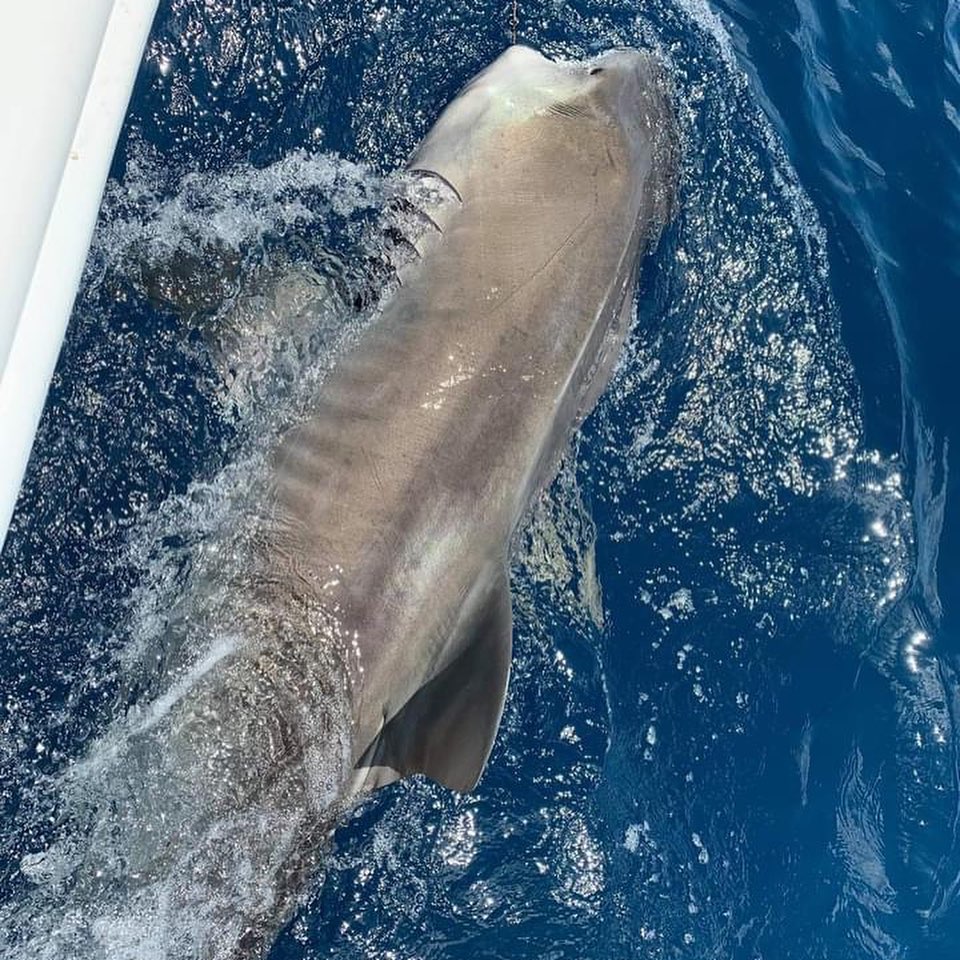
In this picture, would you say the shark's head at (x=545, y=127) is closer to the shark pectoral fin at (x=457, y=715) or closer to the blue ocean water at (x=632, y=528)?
the blue ocean water at (x=632, y=528)

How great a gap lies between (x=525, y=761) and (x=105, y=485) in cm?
157

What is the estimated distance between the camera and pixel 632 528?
4.02 m

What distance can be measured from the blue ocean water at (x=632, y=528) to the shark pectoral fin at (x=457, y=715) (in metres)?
0.43

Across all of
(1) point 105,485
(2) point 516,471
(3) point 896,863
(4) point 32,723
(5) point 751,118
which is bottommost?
(3) point 896,863

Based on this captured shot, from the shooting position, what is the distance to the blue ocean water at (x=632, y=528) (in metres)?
3.28

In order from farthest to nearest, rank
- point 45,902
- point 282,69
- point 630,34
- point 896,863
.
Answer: point 630,34, point 896,863, point 282,69, point 45,902

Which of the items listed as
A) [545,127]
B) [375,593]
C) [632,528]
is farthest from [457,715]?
[545,127]

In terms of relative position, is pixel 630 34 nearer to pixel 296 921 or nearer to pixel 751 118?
pixel 751 118

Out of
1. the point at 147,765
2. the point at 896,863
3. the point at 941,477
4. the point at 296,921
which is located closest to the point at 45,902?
the point at 147,765

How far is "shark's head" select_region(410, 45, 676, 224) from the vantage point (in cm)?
349

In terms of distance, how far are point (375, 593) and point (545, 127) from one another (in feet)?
5.28

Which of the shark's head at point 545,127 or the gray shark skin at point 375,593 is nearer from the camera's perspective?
the gray shark skin at point 375,593

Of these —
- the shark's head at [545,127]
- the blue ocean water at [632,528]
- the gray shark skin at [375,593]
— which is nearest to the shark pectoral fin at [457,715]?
the gray shark skin at [375,593]

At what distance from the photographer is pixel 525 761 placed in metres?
3.69
